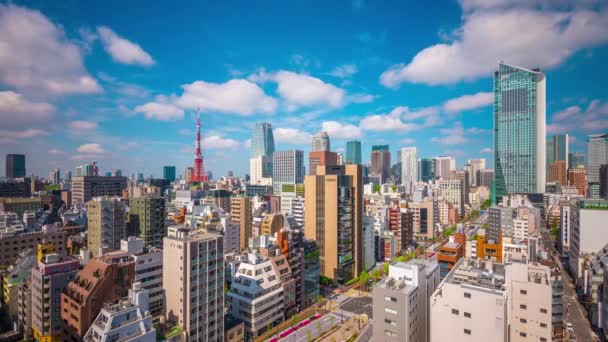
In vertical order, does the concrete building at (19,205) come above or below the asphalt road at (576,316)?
above

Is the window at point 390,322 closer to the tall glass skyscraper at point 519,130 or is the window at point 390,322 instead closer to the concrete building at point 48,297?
the concrete building at point 48,297

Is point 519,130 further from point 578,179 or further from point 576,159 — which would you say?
point 576,159

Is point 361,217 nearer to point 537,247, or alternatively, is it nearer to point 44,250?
point 537,247

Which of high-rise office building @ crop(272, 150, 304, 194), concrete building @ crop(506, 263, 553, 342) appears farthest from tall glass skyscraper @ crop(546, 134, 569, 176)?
concrete building @ crop(506, 263, 553, 342)

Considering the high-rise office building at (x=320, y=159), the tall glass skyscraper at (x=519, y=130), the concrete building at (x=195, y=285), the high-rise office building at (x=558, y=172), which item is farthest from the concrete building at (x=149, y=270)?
the high-rise office building at (x=558, y=172)

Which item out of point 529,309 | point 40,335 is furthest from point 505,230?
point 40,335
